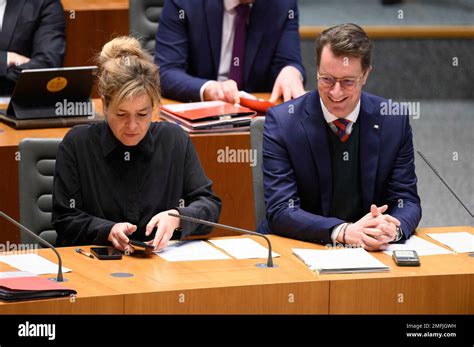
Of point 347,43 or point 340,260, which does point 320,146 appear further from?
point 340,260

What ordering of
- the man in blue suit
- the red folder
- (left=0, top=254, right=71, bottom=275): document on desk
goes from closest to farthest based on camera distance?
(left=0, top=254, right=71, bottom=275): document on desk → the man in blue suit → the red folder

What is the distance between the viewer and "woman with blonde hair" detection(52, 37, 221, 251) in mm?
3760

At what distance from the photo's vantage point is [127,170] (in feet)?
12.8

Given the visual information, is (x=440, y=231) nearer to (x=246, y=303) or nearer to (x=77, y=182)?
(x=246, y=303)

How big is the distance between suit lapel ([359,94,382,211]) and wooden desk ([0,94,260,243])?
3.12ft

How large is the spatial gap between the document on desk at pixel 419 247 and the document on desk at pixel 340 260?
13 centimetres

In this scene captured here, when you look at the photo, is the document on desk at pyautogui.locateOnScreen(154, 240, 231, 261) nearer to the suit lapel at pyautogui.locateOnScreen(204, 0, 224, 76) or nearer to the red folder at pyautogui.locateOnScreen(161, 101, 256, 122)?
the red folder at pyautogui.locateOnScreen(161, 101, 256, 122)

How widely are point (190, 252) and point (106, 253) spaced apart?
0.91ft

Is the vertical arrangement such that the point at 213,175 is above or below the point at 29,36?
below

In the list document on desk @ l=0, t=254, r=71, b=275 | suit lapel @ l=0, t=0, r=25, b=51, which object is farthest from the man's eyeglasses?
suit lapel @ l=0, t=0, r=25, b=51

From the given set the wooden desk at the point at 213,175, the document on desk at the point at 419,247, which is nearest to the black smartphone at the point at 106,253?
the document on desk at the point at 419,247

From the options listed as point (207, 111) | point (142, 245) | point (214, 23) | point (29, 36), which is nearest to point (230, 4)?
point (214, 23)

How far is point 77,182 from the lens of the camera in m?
3.87
